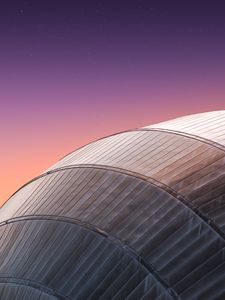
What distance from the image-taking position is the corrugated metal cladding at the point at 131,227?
17.5 metres

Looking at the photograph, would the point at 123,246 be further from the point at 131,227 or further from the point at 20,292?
the point at 20,292

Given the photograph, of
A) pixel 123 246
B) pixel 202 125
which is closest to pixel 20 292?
pixel 123 246

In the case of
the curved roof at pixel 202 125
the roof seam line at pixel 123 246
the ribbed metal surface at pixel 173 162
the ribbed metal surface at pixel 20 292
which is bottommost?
the ribbed metal surface at pixel 20 292

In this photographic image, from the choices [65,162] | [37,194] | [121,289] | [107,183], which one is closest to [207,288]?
[121,289]

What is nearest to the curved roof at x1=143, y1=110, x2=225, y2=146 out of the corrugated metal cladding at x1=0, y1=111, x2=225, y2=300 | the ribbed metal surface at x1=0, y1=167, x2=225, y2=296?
the corrugated metal cladding at x1=0, y1=111, x2=225, y2=300

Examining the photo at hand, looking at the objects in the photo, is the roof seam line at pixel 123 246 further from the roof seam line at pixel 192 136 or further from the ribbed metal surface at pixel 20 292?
the roof seam line at pixel 192 136

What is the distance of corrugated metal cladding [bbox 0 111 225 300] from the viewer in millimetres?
17453

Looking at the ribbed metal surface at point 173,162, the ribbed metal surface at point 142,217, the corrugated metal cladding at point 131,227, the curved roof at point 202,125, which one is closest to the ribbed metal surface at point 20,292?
the corrugated metal cladding at point 131,227

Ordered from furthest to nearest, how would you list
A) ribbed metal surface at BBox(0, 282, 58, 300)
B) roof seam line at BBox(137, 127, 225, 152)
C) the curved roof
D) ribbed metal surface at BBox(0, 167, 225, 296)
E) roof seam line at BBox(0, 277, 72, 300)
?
the curved roof → roof seam line at BBox(137, 127, 225, 152) → ribbed metal surface at BBox(0, 282, 58, 300) → roof seam line at BBox(0, 277, 72, 300) → ribbed metal surface at BBox(0, 167, 225, 296)

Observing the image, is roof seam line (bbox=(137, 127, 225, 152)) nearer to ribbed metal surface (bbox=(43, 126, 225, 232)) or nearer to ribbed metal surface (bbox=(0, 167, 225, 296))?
ribbed metal surface (bbox=(43, 126, 225, 232))

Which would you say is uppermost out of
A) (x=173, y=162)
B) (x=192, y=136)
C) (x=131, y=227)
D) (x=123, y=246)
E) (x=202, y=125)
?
(x=202, y=125)

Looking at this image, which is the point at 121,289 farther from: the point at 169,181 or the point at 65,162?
the point at 65,162

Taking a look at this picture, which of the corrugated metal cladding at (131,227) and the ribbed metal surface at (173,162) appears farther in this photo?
the ribbed metal surface at (173,162)

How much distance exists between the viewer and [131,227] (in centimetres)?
1964
